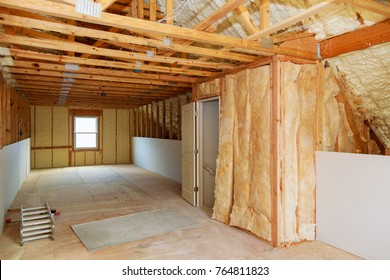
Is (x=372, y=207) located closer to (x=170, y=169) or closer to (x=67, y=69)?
(x=67, y=69)

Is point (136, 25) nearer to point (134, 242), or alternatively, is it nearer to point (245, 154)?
point (245, 154)

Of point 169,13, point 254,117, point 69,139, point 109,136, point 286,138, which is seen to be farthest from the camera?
point 109,136

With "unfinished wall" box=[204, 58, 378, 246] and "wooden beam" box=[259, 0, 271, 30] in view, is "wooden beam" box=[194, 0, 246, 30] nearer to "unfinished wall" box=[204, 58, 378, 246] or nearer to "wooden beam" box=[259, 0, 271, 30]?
"wooden beam" box=[259, 0, 271, 30]

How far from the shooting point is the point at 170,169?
8016 mm

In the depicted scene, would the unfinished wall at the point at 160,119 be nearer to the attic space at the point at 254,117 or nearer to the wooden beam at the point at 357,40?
the attic space at the point at 254,117

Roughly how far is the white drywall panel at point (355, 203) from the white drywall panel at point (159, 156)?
4598 millimetres

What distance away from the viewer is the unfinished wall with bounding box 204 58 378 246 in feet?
10.8

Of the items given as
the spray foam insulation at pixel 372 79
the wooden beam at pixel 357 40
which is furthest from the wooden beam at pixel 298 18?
the spray foam insulation at pixel 372 79

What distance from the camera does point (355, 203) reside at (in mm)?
3039

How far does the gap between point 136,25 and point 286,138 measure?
2138mm

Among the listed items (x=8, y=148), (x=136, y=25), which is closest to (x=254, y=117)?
(x=136, y=25)

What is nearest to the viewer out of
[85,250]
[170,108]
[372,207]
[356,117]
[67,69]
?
[372,207]

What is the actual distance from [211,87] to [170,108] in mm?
3501
